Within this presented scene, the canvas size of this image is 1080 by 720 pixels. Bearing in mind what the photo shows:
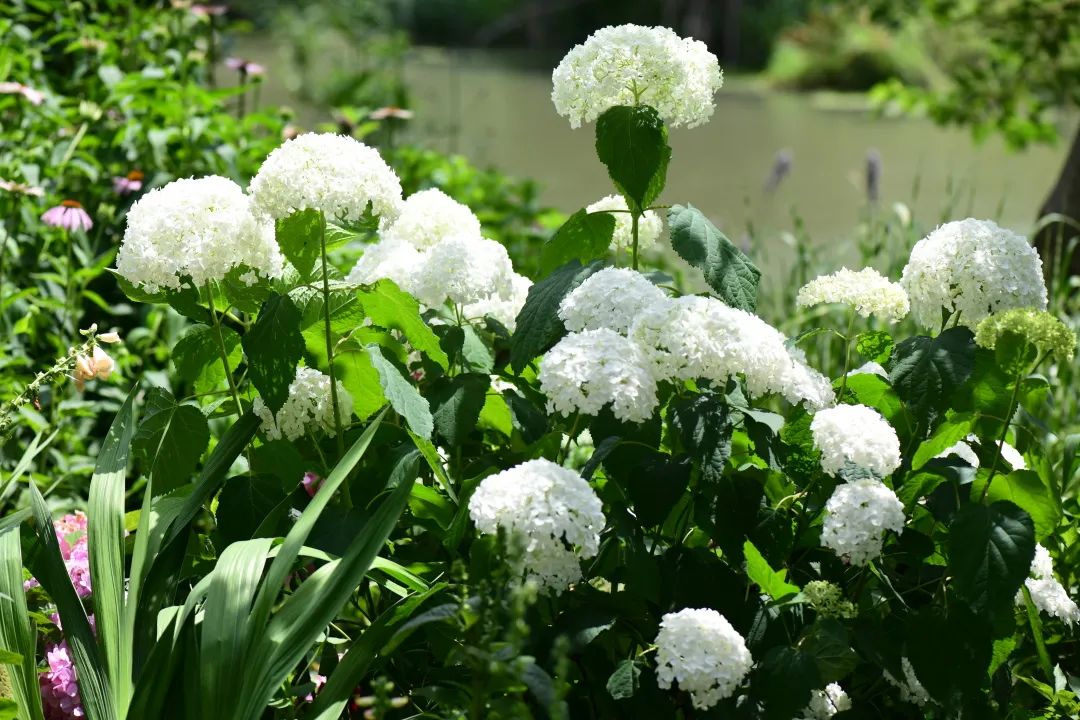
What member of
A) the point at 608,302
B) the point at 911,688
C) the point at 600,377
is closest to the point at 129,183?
the point at 608,302

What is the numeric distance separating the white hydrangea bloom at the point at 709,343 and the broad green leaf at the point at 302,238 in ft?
1.62

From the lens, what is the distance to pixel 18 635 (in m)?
1.67

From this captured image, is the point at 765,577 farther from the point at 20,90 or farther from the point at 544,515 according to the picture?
the point at 20,90

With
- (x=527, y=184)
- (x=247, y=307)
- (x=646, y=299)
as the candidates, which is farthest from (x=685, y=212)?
(x=527, y=184)

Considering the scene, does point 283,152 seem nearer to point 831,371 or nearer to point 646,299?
point 646,299

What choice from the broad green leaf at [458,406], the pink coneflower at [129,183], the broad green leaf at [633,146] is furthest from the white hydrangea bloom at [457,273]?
the pink coneflower at [129,183]

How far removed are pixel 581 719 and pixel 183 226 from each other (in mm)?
853

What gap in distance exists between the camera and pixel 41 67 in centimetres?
366

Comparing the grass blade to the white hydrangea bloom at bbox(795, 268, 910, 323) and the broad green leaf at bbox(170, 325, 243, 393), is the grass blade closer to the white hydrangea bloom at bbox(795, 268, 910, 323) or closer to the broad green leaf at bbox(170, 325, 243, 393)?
the broad green leaf at bbox(170, 325, 243, 393)

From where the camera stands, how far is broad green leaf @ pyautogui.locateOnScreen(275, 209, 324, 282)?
1721mm

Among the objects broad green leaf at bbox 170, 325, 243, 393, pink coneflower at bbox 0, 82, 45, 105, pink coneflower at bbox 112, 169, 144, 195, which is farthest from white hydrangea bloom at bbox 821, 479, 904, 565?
pink coneflower at bbox 0, 82, 45, 105

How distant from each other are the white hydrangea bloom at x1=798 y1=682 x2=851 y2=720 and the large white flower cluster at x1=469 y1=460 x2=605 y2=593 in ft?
1.26

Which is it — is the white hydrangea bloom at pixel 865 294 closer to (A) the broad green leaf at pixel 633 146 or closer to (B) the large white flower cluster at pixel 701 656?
(A) the broad green leaf at pixel 633 146

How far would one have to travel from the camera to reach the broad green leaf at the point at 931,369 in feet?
5.40
